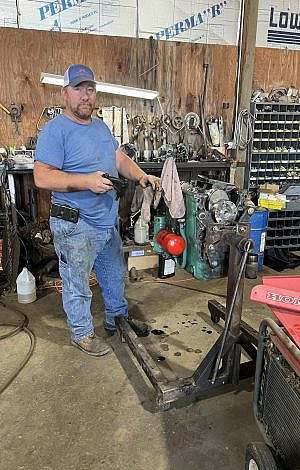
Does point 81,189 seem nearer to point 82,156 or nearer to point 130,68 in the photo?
point 82,156

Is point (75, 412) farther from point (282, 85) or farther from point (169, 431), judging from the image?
point (282, 85)

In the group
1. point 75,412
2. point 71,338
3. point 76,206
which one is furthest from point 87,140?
point 75,412

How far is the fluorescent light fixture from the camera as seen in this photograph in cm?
329

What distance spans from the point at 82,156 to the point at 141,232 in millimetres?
1429

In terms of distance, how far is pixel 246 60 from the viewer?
3857 mm

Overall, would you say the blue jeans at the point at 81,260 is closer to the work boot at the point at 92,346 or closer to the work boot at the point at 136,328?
the work boot at the point at 92,346

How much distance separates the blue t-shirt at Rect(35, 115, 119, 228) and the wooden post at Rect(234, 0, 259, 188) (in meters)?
2.07

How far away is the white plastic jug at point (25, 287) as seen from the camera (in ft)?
9.35

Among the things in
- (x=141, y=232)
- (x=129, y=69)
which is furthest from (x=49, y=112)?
(x=141, y=232)

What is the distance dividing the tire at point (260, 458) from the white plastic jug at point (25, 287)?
194 centimetres

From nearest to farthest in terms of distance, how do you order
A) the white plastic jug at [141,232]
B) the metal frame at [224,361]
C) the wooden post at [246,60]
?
1. the metal frame at [224,361]
2. the white plastic jug at [141,232]
3. the wooden post at [246,60]

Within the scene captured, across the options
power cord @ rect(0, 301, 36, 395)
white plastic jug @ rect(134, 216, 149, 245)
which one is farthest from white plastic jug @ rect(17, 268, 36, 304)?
white plastic jug @ rect(134, 216, 149, 245)

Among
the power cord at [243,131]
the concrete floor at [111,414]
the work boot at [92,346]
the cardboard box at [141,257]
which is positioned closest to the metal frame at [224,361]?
the concrete floor at [111,414]

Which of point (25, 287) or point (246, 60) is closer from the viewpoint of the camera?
point (25, 287)
